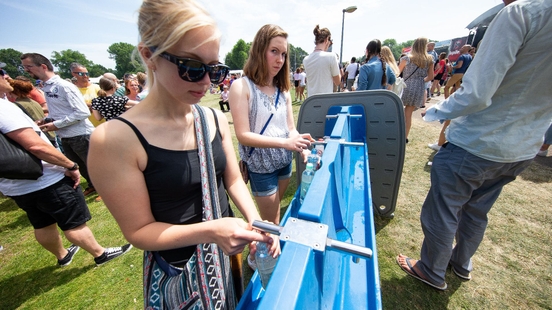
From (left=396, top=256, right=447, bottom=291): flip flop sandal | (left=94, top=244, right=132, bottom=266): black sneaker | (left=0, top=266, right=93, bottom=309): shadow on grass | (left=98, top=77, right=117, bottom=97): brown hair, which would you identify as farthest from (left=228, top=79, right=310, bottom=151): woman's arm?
(left=98, top=77, right=117, bottom=97): brown hair

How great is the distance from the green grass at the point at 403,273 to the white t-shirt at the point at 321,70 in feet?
7.94

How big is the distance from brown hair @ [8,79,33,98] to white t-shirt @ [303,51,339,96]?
5394mm

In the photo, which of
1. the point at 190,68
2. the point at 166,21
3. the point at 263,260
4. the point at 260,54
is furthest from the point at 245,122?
the point at 263,260

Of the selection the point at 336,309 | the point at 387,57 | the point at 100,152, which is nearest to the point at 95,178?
the point at 100,152

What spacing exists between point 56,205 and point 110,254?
92cm

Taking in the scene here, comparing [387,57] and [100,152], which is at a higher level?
[387,57]

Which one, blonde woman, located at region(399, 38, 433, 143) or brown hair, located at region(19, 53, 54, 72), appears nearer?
brown hair, located at region(19, 53, 54, 72)

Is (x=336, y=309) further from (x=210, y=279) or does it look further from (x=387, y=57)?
(x=387, y=57)

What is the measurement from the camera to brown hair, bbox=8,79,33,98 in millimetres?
3883

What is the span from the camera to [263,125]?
177 cm

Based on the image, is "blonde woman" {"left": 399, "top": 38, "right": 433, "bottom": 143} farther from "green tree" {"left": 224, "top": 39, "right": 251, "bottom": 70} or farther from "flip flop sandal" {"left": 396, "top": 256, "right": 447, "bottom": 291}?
"green tree" {"left": 224, "top": 39, "right": 251, "bottom": 70}

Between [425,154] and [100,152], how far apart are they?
543 centimetres

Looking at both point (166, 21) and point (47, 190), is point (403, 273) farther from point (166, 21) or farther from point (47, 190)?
point (47, 190)

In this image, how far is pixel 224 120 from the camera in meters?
1.31
